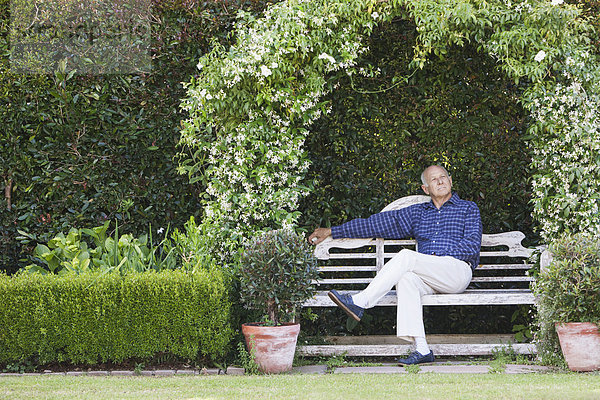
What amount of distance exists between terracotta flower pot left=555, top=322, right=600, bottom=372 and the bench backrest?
876mm

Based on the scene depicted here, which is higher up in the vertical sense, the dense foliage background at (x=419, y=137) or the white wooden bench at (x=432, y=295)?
the dense foliage background at (x=419, y=137)

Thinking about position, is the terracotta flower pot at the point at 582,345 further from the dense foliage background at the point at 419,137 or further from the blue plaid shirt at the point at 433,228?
the dense foliage background at the point at 419,137

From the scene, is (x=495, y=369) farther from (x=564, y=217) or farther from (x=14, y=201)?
(x=14, y=201)

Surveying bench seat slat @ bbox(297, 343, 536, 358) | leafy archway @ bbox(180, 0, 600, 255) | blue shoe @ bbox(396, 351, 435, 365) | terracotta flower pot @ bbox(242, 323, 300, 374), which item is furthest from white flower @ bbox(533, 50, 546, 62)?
terracotta flower pot @ bbox(242, 323, 300, 374)

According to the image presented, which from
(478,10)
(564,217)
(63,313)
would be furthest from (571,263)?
(63,313)

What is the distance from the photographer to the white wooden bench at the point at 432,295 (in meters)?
4.42

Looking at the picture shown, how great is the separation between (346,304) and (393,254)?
95cm

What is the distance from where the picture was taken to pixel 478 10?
4.40 m

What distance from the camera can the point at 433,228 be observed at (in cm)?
492

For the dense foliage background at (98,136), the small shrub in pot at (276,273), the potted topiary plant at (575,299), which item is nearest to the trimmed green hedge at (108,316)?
the small shrub in pot at (276,273)

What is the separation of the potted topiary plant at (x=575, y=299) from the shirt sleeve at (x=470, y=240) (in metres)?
0.70

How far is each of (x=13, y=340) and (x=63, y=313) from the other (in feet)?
1.19

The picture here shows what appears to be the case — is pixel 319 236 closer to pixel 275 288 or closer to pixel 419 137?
pixel 275 288

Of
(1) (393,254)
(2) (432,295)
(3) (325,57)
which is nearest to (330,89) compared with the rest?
(3) (325,57)
